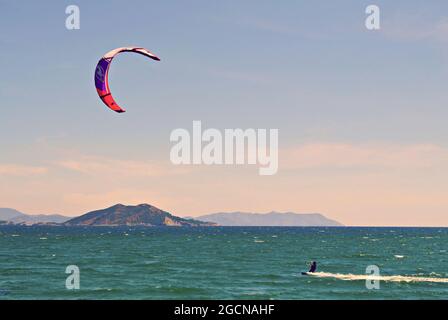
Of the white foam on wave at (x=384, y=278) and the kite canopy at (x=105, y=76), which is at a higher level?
the kite canopy at (x=105, y=76)

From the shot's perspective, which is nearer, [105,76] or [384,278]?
[105,76]

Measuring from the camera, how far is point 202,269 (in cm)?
6531

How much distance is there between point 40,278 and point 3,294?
12.3 metres

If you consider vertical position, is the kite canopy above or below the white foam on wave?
above

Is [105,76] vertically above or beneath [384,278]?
above

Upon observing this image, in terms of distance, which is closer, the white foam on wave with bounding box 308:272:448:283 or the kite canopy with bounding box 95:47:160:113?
the kite canopy with bounding box 95:47:160:113

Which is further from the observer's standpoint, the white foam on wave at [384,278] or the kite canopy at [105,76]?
the white foam on wave at [384,278]
